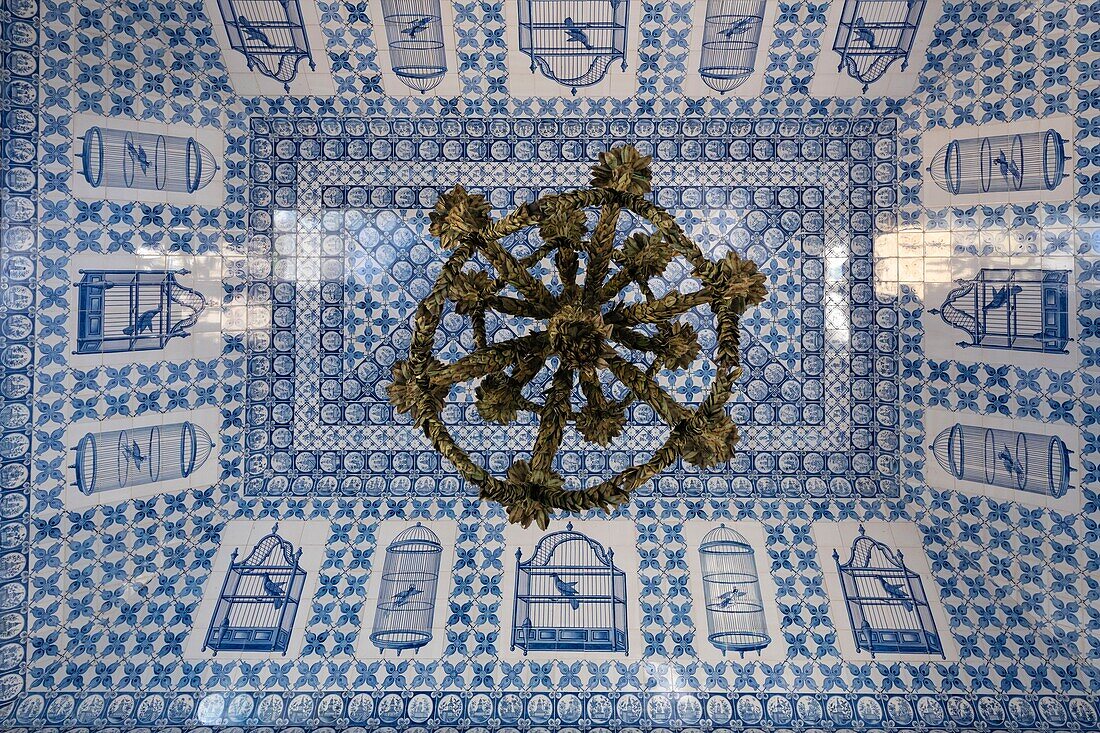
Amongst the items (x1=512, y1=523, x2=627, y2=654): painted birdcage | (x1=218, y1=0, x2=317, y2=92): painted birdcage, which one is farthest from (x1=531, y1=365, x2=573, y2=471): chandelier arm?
(x1=218, y1=0, x2=317, y2=92): painted birdcage

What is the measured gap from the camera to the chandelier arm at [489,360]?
5.23ft

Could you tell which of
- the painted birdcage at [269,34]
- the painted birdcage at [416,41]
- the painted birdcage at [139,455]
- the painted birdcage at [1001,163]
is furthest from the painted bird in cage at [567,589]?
the painted birdcage at [269,34]

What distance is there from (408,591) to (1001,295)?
366 centimetres

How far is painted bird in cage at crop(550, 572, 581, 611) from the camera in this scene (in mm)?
3096

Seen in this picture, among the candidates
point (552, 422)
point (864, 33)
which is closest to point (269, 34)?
point (552, 422)

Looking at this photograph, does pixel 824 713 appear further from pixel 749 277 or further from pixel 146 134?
pixel 146 134

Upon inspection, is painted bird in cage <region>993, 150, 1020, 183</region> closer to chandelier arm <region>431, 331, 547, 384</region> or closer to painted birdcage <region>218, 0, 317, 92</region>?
chandelier arm <region>431, 331, 547, 384</region>

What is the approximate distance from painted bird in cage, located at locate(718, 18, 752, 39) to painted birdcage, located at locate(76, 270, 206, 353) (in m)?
3.45

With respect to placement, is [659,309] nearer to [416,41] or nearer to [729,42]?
[729,42]

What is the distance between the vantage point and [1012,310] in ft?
9.95

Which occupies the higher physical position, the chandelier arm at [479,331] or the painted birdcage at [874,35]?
the painted birdcage at [874,35]

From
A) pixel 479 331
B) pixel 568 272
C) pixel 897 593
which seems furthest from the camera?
pixel 897 593

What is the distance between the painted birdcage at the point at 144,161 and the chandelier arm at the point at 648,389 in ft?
9.81

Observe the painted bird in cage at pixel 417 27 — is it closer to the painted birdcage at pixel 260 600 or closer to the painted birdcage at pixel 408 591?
the painted birdcage at pixel 408 591
